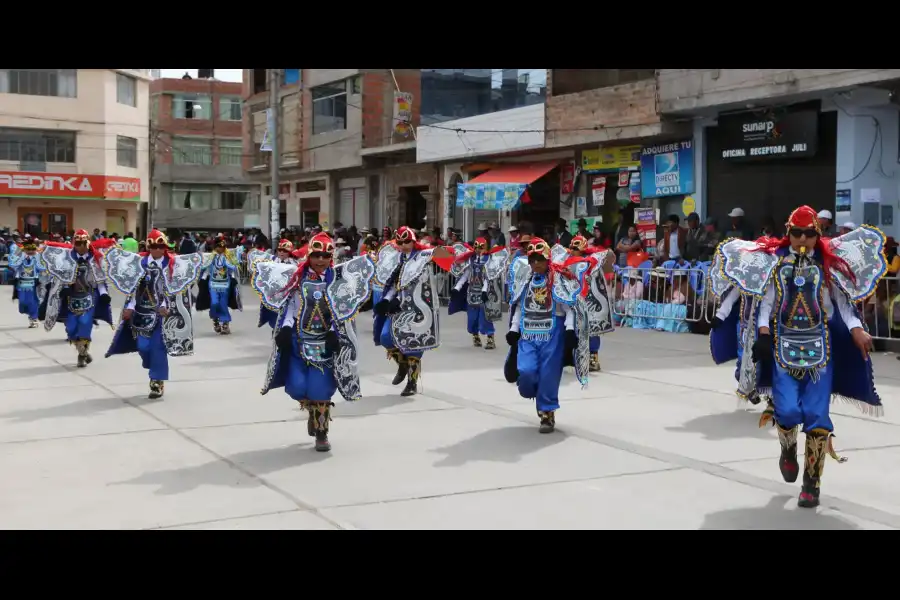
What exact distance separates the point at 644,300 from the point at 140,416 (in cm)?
1102

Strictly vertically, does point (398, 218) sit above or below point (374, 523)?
above

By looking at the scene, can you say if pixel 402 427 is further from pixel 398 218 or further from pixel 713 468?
pixel 398 218

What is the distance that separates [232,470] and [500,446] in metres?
2.18

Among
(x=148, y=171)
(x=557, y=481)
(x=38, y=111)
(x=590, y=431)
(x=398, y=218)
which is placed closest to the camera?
(x=557, y=481)

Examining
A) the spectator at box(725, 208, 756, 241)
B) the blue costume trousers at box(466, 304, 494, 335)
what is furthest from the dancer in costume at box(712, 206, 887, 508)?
the spectator at box(725, 208, 756, 241)

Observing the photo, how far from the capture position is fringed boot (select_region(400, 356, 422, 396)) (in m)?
11.1

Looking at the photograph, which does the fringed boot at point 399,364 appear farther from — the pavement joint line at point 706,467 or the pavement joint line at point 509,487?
the pavement joint line at point 509,487

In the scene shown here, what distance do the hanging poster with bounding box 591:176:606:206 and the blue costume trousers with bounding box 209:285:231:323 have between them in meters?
9.33

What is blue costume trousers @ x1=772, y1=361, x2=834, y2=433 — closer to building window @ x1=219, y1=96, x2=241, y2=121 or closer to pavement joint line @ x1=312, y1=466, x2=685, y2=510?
pavement joint line @ x1=312, y1=466, x2=685, y2=510

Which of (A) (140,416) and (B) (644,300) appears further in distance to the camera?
(B) (644,300)

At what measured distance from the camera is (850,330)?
642 centimetres

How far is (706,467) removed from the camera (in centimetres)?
753

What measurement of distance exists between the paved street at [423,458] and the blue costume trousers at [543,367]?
1.15 feet
